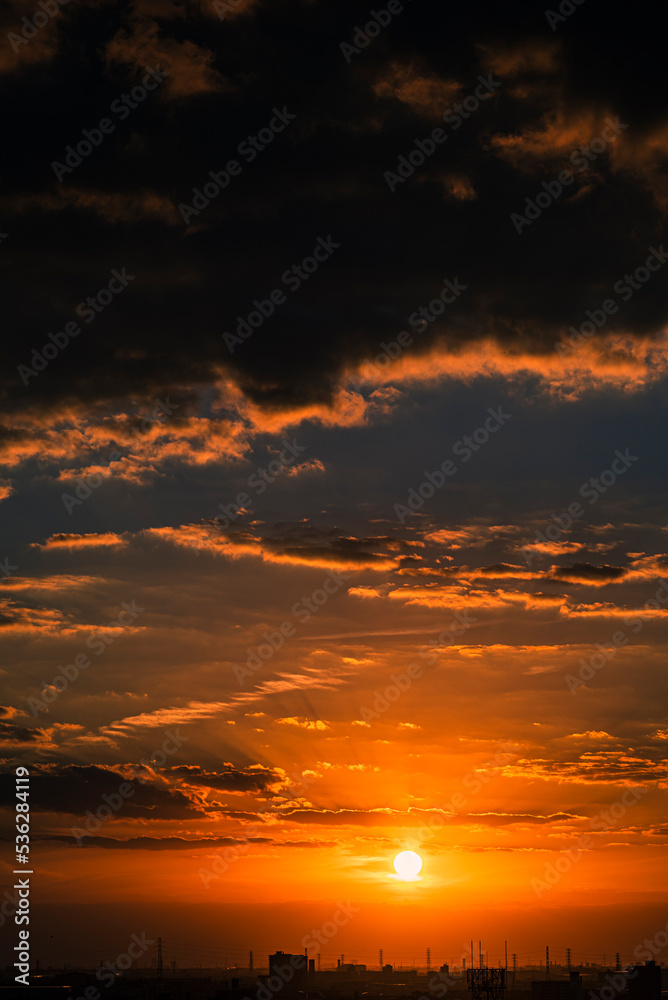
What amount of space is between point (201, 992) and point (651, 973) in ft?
318

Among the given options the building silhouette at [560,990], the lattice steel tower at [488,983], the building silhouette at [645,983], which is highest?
the lattice steel tower at [488,983]

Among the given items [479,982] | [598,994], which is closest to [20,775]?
[479,982]

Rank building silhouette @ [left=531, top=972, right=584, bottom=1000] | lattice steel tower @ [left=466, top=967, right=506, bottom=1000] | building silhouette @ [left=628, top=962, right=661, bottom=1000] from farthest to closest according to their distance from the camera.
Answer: building silhouette @ [left=531, top=972, right=584, bottom=1000]
building silhouette @ [left=628, top=962, right=661, bottom=1000]
lattice steel tower @ [left=466, top=967, right=506, bottom=1000]

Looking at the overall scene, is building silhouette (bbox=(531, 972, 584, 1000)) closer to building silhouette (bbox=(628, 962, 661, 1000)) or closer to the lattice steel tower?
building silhouette (bbox=(628, 962, 661, 1000))

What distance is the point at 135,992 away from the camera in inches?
6762

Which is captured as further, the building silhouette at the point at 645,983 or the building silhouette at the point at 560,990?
the building silhouette at the point at 560,990

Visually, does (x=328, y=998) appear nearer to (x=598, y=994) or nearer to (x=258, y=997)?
(x=258, y=997)

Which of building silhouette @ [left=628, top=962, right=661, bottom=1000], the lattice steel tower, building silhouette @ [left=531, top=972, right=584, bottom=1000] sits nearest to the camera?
the lattice steel tower

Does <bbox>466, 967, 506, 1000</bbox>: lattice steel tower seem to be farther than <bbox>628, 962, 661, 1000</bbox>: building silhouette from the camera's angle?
No

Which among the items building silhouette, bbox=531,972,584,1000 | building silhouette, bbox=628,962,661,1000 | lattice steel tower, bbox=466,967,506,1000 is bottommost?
building silhouette, bbox=531,972,584,1000

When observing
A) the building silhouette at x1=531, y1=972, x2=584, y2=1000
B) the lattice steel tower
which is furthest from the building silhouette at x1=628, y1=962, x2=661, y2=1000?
the lattice steel tower

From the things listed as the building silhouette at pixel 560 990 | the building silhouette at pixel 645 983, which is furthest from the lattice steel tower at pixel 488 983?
the building silhouette at pixel 560 990

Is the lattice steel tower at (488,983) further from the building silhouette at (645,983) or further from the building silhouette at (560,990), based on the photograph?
the building silhouette at (560,990)

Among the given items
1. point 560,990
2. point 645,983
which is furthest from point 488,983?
point 560,990
